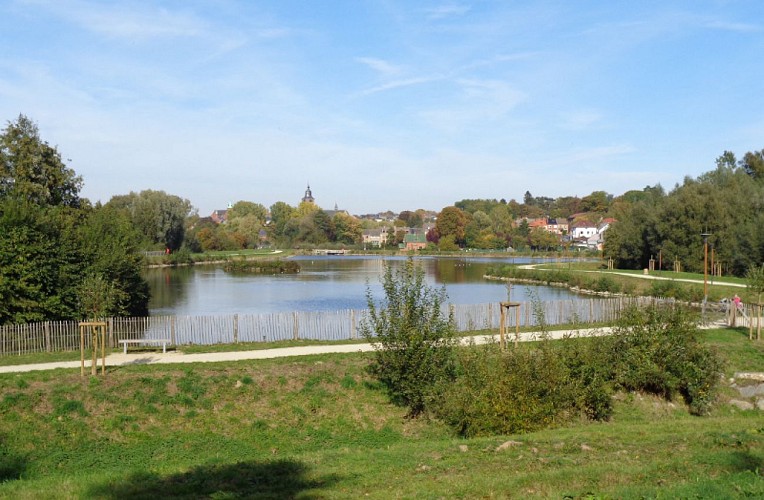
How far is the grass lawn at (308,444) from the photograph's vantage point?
31.6ft

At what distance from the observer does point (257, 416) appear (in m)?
16.5

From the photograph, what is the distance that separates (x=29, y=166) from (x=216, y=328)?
2290 cm

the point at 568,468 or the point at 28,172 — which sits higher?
the point at 28,172

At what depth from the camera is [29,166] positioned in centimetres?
4041

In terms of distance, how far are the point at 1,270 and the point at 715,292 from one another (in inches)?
1611

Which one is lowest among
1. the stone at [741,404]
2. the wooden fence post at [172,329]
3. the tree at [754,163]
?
the stone at [741,404]

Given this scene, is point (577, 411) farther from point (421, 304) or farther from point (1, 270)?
point (1, 270)

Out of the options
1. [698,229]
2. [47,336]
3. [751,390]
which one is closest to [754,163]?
[698,229]

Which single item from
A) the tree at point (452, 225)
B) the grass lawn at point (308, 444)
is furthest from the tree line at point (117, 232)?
the tree at point (452, 225)

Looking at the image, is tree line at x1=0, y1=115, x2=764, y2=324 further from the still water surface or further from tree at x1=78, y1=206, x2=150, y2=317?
the still water surface

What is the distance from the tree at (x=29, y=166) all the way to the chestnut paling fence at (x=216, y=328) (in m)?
18.7

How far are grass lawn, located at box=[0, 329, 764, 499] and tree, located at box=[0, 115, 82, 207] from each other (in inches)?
1053

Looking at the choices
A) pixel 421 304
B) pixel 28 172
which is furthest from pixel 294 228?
pixel 421 304

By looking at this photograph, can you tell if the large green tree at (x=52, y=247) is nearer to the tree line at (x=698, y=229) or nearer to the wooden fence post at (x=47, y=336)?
the wooden fence post at (x=47, y=336)
